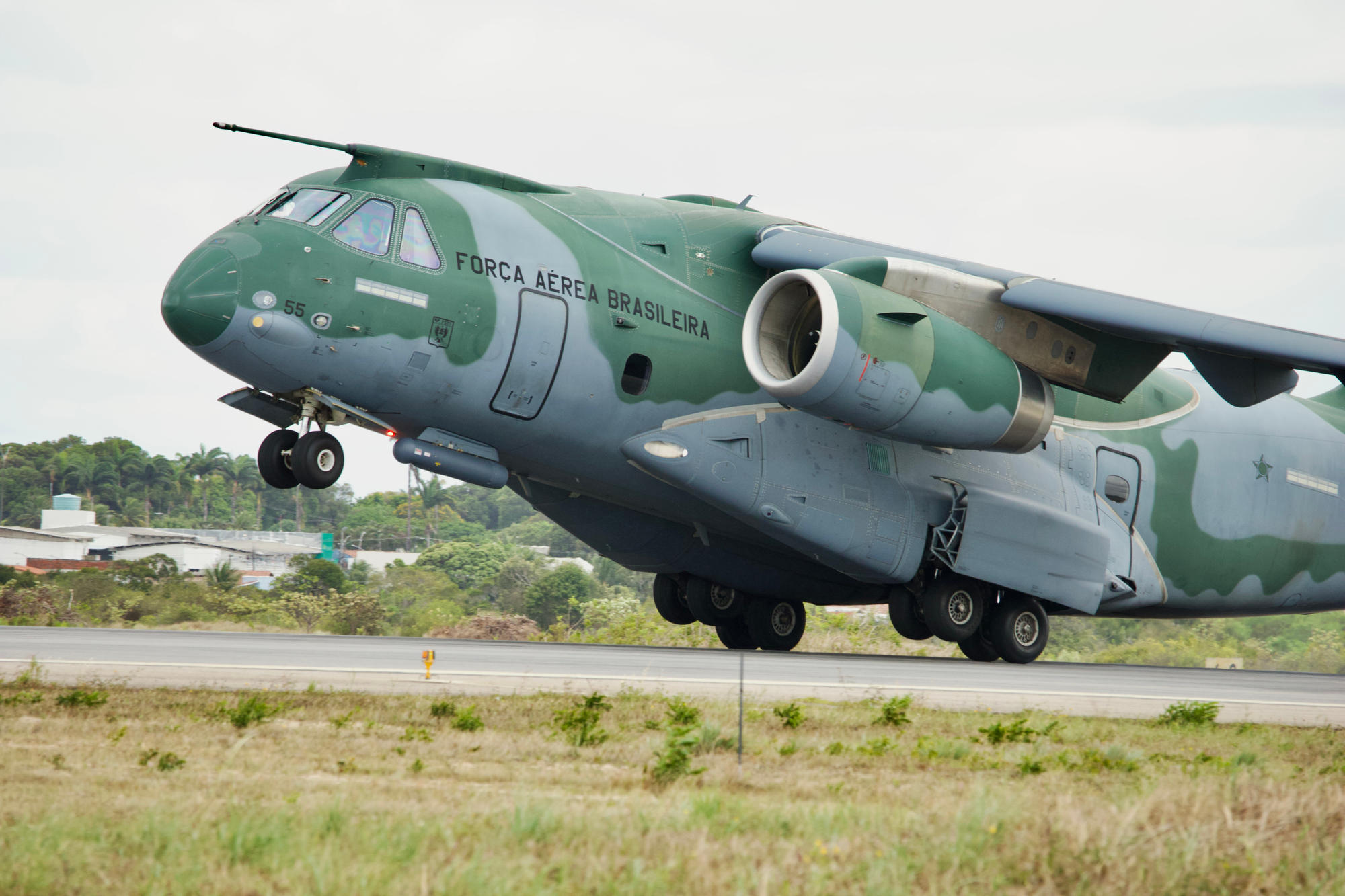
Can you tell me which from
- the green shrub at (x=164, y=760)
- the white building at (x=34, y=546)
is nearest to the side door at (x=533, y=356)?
the green shrub at (x=164, y=760)

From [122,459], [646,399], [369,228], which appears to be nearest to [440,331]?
[369,228]

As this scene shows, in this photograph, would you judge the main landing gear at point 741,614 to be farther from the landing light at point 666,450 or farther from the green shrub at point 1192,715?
the green shrub at point 1192,715

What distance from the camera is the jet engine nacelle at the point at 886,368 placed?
1196 centimetres

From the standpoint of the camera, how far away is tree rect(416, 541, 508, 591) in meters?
55.2

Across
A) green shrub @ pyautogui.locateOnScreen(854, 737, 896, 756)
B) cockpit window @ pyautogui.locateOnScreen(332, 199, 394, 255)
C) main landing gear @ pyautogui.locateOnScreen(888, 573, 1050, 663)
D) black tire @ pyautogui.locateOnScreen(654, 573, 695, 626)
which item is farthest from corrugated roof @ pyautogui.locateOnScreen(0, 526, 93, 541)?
green shrub @ pyautogui.locateOnScreen(854, 737, 896, 756)

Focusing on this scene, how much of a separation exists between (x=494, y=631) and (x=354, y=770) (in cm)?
1803

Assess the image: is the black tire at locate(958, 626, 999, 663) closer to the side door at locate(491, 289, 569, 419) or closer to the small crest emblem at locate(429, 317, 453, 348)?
the side door at locate(491, 289, 569, 419)

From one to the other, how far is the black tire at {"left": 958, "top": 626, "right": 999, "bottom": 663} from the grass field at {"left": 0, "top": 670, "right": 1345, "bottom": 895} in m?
6.74

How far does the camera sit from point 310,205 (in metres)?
11.9

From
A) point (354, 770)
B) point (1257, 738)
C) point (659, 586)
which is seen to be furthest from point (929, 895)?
point (659, 586)

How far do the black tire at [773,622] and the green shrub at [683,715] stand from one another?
906 centimetres

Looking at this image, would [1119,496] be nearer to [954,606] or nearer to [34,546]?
[954,606]

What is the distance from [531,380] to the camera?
12484 mm

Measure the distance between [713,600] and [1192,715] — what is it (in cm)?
891
